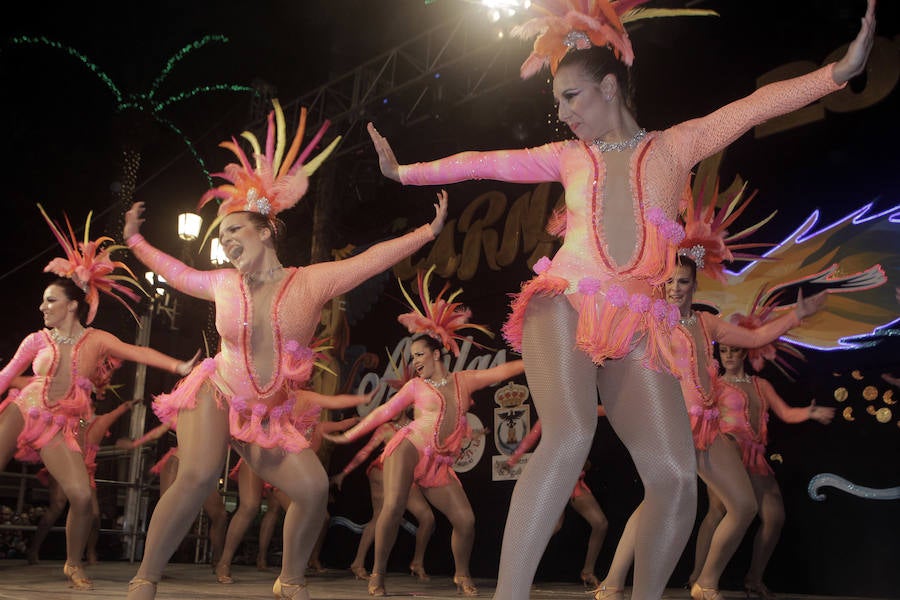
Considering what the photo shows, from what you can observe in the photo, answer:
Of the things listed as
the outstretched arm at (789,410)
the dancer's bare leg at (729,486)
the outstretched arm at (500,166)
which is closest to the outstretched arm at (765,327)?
the dancer's bare leg at (729,486)

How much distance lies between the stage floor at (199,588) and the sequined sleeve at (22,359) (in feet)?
4.26

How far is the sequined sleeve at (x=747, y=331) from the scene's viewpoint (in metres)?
4.75

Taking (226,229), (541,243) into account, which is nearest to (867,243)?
(541,243)

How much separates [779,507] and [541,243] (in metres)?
3.73

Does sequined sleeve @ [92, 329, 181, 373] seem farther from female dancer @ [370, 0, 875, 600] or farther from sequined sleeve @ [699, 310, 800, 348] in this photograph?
sequined sleeve @ [699, 310, 800, 348]

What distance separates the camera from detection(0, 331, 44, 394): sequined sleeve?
5.85m

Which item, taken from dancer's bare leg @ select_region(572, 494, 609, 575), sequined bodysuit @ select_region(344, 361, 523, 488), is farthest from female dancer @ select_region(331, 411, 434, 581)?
dancer's bare leg @ select_region(572, 494, 609, 575)

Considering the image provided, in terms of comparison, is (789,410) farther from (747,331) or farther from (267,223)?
(267,223)

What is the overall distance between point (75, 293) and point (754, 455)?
16.5 feet

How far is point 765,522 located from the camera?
6402mm

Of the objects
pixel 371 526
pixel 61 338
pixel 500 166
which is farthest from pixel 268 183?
pixel 371 526

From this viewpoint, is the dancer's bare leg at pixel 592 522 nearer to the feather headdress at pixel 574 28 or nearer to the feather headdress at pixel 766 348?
the feather headdress at pixel 766 348

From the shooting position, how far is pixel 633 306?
2.40 metres

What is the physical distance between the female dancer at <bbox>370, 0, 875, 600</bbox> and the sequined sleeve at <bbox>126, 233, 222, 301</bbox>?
Answer: 58.5 inches
